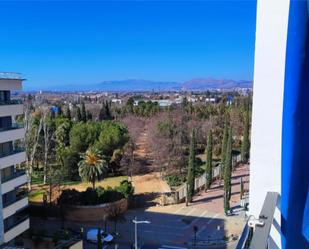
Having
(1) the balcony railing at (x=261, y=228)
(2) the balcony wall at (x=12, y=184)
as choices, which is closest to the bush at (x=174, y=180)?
(2) the balcony wall at (x=12, y=184)

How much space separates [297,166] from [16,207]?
49.1ft

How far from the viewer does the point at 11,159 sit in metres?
15.3

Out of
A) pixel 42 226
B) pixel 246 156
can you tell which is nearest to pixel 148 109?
pixel 246 156

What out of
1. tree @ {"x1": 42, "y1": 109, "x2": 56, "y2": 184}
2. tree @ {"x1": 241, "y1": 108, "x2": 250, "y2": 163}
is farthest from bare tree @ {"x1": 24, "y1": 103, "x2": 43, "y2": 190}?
tree @ {"x1": 241, "y1": 108, "x2": 250, "y2": 163}

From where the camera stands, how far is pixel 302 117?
2.11 metres

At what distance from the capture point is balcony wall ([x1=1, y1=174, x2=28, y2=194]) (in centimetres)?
1490

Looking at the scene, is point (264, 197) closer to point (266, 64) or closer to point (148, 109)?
point (266, 64)

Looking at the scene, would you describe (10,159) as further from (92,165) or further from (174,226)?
(92,165)

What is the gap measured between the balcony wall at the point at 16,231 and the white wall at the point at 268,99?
14.0m

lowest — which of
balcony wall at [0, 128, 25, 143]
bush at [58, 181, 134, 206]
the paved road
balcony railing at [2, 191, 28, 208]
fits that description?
the paved road

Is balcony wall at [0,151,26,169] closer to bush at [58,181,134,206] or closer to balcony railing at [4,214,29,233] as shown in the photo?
balcony railing at [4,214,29,233]

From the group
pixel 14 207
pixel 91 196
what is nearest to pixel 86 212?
pixel 91 196

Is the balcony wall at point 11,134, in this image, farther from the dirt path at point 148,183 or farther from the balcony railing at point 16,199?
the dirt path at point 148,183

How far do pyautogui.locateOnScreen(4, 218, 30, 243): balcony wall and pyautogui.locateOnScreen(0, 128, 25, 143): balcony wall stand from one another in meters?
3.30
